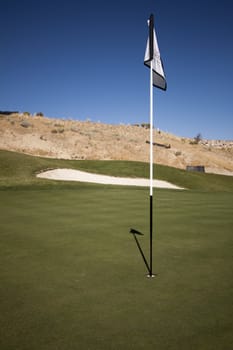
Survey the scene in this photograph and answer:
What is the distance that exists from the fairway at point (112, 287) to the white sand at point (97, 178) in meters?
20.3

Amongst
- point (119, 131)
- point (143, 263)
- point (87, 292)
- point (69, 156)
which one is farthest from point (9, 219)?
point (119, 131)

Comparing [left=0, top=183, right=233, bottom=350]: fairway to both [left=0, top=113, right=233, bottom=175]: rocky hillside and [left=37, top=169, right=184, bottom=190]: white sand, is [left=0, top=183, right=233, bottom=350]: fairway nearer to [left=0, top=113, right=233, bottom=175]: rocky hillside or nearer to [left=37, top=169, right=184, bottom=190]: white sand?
[left=37, top=169, right=184, bottom=190]: white sand

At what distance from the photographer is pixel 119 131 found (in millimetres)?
83250

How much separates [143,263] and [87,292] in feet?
5.65

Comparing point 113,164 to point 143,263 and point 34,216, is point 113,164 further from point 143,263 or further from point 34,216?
point 143,263

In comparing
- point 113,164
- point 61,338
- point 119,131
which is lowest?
point 61,338

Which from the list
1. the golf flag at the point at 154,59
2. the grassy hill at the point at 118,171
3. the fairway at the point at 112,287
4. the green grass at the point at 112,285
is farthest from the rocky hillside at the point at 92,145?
the golf flag at the point at 154,59

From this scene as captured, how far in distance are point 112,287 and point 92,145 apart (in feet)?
207

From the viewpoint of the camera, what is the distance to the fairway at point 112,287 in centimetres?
370

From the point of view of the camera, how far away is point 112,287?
5055 mm

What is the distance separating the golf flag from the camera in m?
6.33

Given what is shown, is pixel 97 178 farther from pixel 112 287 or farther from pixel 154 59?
pixel 112 287

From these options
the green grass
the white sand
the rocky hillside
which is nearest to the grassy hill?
the white sand

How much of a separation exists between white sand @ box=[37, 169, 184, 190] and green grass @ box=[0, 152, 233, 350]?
19.6 meters
